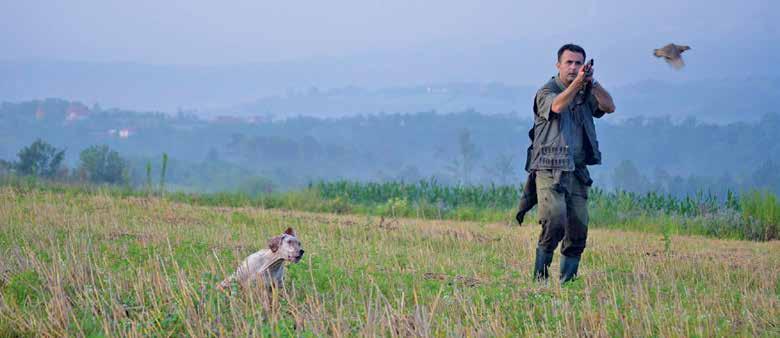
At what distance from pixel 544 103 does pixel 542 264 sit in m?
1.55

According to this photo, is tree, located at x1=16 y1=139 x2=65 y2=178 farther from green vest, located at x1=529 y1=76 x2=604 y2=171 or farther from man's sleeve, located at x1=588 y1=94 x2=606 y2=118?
man's sleeve, located at x1=588 y1=94 x2=606 y2=118

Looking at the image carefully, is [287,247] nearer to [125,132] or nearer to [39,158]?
[39,158]

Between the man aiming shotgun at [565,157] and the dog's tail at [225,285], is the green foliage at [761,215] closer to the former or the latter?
the man aiming shotgun at [565,157]

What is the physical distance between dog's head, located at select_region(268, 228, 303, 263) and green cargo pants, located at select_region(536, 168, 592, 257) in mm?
2596

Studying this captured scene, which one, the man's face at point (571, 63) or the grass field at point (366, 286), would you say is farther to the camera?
the man's face at point (571, 63)

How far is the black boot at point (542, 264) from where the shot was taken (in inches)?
313

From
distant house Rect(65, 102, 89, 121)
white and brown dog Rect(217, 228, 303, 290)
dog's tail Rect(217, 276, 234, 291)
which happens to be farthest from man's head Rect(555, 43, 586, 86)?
distant house Rect(65, 102, 89, 121)

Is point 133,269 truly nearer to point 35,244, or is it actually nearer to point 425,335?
point 35,244

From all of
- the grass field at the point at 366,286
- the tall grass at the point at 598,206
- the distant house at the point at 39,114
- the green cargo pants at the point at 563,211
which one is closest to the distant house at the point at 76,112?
the distant house at the point at 39,114

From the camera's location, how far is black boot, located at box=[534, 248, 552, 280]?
313 inches

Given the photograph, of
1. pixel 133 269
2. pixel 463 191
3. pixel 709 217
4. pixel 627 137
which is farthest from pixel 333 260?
pixel 627 137

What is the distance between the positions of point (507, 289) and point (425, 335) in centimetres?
237

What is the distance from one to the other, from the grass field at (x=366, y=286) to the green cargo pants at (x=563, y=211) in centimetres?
39

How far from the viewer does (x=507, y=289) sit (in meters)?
7.14
